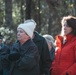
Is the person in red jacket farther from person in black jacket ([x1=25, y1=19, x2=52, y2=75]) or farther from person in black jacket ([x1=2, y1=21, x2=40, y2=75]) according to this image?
person in black jacket ([x1=2, y1=21, x2=40, y2=75])

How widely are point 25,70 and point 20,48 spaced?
374 millimetres

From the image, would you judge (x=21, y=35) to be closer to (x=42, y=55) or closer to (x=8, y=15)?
(x=42, y=55)

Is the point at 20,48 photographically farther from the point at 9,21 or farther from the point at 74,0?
the point at 74,0

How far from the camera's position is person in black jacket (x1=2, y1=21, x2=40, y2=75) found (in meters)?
5.53

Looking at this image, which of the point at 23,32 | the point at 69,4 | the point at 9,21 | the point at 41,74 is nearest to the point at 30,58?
the point at 23,32

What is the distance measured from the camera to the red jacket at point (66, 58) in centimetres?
594

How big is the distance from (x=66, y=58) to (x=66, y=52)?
10 centimetres

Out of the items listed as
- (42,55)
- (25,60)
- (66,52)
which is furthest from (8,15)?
(25,60)

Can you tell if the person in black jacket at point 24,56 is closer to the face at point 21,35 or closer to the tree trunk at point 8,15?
the face at point 21,35

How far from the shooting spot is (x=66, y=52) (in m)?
5.98

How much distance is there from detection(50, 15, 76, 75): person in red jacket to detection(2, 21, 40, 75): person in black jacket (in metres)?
0.42

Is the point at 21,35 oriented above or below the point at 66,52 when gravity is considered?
above

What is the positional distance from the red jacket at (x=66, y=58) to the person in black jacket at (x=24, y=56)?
16.3 inches

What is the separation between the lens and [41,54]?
6324 mm
